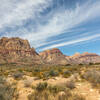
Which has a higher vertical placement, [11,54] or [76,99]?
[11,54]

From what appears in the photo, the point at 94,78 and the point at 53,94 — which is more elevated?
the point at 94,78

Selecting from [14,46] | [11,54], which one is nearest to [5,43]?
[14,46]

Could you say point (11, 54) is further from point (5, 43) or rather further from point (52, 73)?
point (52, 73)

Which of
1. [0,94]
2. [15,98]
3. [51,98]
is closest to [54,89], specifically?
[51,98]

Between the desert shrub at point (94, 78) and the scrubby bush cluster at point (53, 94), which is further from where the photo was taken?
the desert shrub at point (94, 78)

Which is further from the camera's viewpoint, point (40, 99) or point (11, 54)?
point (11, 54)

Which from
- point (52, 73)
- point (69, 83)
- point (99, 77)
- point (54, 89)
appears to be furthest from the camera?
point (52, 73)

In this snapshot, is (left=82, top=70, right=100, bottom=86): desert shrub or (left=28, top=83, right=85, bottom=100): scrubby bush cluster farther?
(left=82, top=70, right=100, bottom=86): desert shrub

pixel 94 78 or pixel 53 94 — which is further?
pixel 94 78

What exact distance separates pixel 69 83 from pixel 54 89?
1.63m

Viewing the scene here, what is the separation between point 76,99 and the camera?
4336 millimetres

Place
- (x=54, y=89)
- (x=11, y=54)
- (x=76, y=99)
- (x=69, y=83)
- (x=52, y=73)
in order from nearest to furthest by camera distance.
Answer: (x=76, y=99), (x=54, y=89), (x=69, y=83), (x=52, y=73), (x=11, y=54)

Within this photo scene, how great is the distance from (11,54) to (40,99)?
167 meters

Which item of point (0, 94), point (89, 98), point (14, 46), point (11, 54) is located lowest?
point (89, 98)
